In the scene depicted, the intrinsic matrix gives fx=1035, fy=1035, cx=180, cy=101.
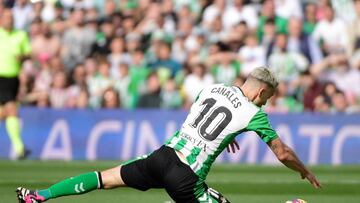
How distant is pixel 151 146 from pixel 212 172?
2656 millimetres

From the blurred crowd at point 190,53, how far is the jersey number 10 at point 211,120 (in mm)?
10019

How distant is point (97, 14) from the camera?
21672 millimetres

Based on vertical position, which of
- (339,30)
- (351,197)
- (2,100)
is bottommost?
(351,197)

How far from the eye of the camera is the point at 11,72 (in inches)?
707

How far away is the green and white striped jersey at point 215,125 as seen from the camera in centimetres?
850

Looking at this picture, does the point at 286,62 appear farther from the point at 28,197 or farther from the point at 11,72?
the point at 28,197

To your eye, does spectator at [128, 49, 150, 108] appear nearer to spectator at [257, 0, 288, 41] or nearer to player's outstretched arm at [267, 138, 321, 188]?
spectator at [257, 0, 288, 41]

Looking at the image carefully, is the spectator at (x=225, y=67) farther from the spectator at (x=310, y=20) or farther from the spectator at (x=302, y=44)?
the spectator at (x=310, y=20)

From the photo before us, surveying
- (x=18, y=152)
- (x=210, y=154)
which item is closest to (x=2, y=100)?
(x=18, y=152)

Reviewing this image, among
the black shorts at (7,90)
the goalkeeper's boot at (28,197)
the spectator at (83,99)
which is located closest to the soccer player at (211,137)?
the goalkeeper's boot at (28,197)

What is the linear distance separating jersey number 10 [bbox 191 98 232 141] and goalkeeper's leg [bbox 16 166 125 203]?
87cm

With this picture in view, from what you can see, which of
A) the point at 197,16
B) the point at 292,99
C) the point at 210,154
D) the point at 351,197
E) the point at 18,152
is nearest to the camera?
the point at 210,154

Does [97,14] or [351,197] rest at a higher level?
[97,14]

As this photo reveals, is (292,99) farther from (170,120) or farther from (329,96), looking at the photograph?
(170,120)
